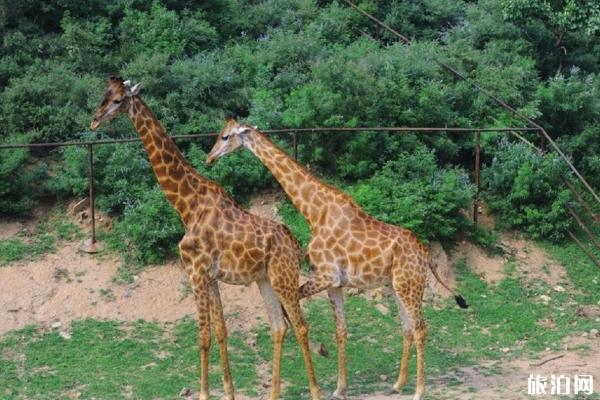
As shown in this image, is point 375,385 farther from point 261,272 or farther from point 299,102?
point 299,102

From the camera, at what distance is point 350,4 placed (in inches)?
802

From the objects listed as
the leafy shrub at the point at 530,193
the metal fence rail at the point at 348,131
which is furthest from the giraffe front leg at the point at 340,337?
the leafy shrub at the point at 530,193

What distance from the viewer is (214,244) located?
998cm

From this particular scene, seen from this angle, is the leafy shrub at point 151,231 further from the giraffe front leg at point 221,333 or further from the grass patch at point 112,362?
the giraffe front leg at point 221,333

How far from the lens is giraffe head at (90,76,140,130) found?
10.1 meters

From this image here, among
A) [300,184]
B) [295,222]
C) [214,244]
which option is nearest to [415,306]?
[300,184]

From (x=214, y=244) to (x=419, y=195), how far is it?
507cm

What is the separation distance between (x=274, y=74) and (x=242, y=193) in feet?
10.0

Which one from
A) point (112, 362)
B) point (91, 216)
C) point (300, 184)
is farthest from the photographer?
point (91, 216)

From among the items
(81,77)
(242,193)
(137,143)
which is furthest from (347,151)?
(81,77)

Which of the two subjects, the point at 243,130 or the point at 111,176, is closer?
the point at 243,130

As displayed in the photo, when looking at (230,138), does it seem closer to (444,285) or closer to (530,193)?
(444,285)

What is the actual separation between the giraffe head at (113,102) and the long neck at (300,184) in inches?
50.7

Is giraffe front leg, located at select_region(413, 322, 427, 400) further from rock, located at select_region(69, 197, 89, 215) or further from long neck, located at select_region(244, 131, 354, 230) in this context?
rock, located at select_region(69, 197, 89, 215)
